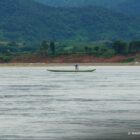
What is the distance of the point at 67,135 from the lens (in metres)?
36.3

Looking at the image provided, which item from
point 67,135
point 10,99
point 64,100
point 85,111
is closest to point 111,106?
point 85,111

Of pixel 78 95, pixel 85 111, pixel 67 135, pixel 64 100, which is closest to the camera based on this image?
pixel 67 135

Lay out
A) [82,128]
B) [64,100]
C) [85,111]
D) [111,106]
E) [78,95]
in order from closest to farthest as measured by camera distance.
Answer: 1. [82,128]
2. [85,111]
3. [111,106]
4. [64,100]
5. [78,95]

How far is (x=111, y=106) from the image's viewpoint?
5241 cm

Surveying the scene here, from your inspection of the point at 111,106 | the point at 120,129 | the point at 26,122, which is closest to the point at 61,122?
the point at 26,122

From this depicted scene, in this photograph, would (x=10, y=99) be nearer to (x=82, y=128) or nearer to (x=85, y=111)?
(x=85, y=111)

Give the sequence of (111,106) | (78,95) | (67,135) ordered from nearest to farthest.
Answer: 1. (67,135)
2. (111,106)
3. (78,95)

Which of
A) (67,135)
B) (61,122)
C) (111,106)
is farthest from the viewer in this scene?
(111,106)

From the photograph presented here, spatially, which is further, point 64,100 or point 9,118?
point 64,100

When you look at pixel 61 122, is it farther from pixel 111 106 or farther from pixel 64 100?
pixel 64 100

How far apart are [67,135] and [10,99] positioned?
26053 millimetres

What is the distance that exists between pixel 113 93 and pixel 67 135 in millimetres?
32110

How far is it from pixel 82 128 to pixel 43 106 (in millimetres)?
15239

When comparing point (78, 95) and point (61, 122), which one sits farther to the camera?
point (78, 95)
